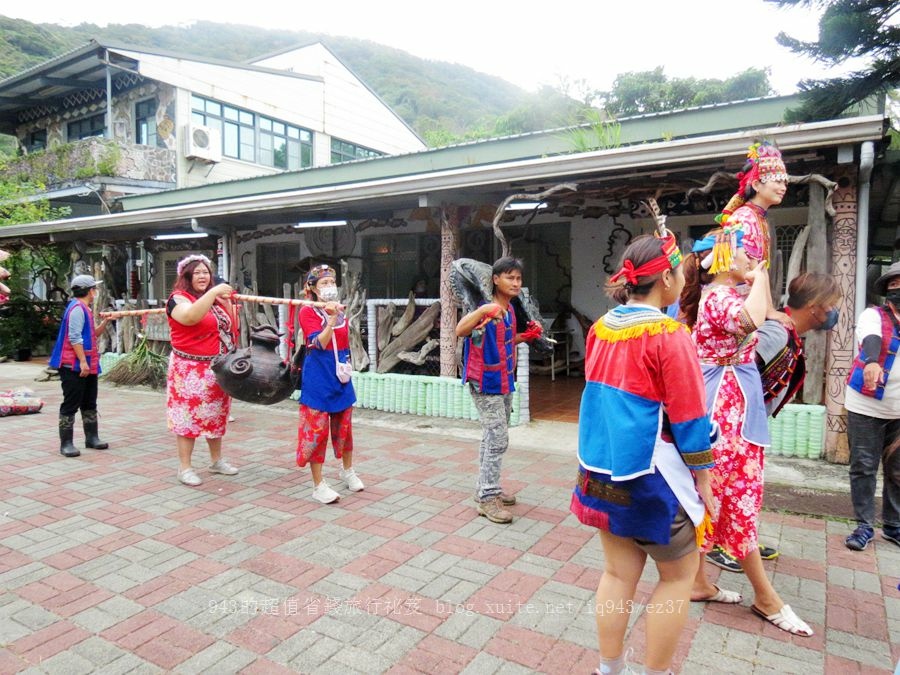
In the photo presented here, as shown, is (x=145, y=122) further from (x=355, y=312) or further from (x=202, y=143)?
(x=355, y=312)

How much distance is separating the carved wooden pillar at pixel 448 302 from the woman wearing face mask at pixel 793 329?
4.64 m

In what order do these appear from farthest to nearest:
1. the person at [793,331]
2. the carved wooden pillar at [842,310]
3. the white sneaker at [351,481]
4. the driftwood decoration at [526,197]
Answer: the driftwood decoration at [526,197], the carved wooden pillar at [842,310], the white sneaker at [351,481], the person at [793,331]

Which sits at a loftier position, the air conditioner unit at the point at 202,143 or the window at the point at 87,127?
the window at the point at 87,127

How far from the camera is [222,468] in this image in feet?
16.1

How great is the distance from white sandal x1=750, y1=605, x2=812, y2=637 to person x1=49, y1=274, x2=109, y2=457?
18.3 ft

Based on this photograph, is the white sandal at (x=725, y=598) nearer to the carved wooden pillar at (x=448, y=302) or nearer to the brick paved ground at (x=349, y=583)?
the brick paved ground at (x=349, y=583)

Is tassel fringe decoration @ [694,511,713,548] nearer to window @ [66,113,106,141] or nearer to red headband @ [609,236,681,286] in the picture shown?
red headband @ [609,236,681,286]

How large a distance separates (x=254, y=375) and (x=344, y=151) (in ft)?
64.4

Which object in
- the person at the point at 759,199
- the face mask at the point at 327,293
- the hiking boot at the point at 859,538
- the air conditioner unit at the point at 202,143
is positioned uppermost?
the air conditioner unit at the point at 202,143

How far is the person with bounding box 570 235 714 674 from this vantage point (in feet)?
6.16

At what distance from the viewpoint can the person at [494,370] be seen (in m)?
3.73

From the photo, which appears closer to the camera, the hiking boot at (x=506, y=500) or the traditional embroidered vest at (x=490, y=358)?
the traditional embroidered vest at (x=490, y=358)

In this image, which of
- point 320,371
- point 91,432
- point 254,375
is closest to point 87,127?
point 91,432

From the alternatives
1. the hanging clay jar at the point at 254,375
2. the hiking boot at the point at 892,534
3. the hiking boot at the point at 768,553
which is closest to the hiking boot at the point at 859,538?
the hiking boot at the point at 892,534
